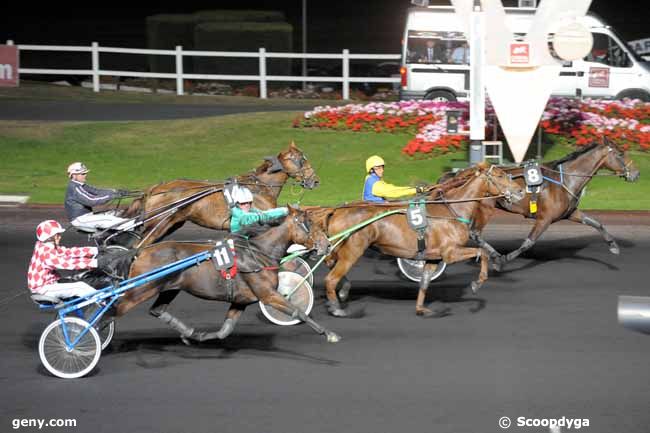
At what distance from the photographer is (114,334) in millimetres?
10867

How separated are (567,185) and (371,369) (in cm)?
601

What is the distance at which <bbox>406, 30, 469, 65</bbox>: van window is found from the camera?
82.5ft

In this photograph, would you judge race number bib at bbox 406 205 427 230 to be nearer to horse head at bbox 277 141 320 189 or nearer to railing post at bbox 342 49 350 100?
horse head at bbox 277 141 320 189

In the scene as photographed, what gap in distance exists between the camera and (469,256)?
11.6 metres

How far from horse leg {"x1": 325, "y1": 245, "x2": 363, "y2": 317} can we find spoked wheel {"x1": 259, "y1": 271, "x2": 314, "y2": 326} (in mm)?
325

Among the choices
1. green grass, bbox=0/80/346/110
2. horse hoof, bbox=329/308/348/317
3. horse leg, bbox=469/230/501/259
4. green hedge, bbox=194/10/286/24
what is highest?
green hedge, bbox=194/10/286/24

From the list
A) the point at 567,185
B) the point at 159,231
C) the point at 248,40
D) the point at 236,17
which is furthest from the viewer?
the point at 236,17

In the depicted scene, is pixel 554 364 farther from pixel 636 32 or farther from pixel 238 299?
pixel 636 32

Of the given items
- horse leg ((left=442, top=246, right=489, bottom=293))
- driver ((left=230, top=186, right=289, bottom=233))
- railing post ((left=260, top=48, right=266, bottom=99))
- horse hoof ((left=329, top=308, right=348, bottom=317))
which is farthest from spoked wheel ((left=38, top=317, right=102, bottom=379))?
railing post ((left=260, top=48, right=266, bottom=99))

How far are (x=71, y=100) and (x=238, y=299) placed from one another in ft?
66.2

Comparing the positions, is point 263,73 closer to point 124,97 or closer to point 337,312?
point 124,97

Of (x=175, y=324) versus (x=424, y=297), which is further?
(x=424, y=297)

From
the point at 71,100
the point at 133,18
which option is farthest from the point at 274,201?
the point at 133,18

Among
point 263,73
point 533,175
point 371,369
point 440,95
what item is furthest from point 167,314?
point 263,73
